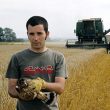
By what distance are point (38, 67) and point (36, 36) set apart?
10.3 inches

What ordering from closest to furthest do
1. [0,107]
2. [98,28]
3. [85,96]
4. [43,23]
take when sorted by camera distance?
[43,23], [0,107], [85,96], [98,28]

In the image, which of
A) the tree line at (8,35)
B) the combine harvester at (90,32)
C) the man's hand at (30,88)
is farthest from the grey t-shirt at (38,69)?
the tree line at (8,35)

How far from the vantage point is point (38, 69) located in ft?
11.8

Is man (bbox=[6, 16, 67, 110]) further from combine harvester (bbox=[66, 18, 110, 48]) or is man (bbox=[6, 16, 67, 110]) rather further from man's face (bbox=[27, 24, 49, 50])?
combine harvester (bbox=[66, 18, 110, 48])

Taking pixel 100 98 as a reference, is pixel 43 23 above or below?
above

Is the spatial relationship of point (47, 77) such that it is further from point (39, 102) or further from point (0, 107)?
point (0, 107)

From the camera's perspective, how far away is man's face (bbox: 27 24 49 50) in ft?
11.5

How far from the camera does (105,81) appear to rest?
38.1 ft

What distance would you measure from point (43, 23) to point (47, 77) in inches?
17.5

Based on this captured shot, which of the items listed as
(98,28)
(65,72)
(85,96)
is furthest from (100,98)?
(98,28)

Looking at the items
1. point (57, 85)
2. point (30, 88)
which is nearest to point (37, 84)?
point (30, 88)

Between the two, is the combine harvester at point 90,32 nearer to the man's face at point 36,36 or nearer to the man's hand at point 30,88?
the man's face at point 36,36

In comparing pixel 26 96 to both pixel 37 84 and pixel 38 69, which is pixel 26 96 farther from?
pixel 38 69

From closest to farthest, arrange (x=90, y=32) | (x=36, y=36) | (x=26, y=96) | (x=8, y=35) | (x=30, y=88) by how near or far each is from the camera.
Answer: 1. (x=30, y=88)
2. (x=26, y=96)
3. (x=36, y=36)
4. (x=90, y=32)
5. (x=8, y=35)
